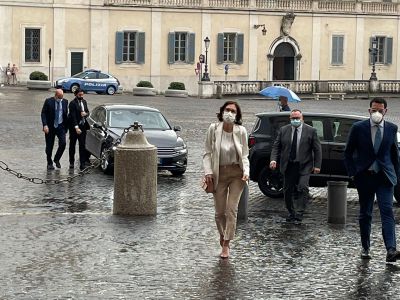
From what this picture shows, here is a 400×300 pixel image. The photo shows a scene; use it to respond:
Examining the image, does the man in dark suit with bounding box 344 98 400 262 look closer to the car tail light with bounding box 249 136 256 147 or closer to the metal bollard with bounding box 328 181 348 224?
the metal bollard with bounding box 328 181 348 224

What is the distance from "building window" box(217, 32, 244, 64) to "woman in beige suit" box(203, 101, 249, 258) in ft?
188

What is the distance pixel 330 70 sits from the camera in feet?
246

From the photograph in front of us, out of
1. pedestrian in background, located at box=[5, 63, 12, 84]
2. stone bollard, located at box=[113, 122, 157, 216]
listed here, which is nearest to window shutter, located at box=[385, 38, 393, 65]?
pedestrian in background, located at box=[5, 63, 12, 84]

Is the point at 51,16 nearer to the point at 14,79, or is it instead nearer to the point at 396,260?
the point at 14,79

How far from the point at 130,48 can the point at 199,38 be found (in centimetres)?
462

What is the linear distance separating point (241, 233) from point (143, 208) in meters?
1.95

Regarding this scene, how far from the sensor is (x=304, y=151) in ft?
57.8

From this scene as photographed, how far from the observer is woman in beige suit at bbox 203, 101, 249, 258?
1381 centimetres

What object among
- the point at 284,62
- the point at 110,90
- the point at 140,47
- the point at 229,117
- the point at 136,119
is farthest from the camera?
the point at 284,62

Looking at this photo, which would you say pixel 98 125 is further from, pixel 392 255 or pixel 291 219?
pixel 392 255

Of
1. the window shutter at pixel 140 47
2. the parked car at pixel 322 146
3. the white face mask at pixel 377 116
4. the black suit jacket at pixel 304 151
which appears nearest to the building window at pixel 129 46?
the window shutter at pixel 140 47

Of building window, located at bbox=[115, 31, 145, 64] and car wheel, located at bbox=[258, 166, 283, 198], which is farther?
building window, located at bbox=[115, 31, 145, 64]

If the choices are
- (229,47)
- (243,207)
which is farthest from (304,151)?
(229,47)

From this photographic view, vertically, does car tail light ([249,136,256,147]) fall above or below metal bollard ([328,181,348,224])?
above
